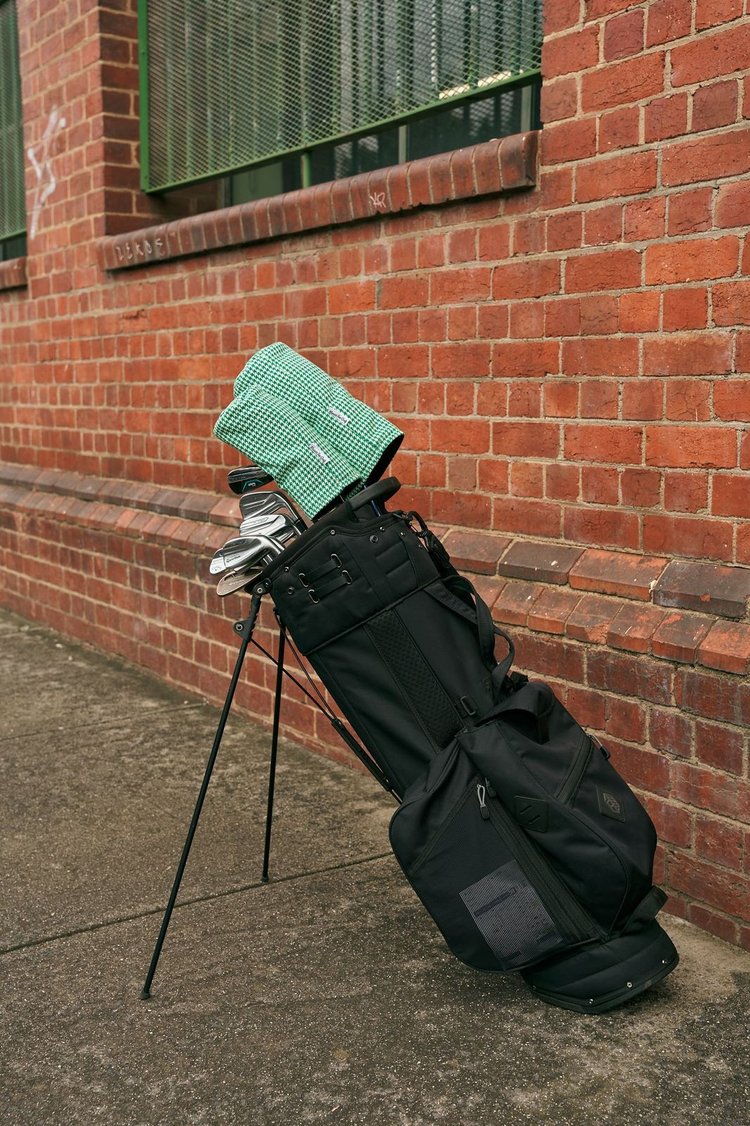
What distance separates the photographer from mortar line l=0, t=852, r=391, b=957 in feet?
11.1

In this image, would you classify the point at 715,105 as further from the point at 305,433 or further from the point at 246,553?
the point at 246,553

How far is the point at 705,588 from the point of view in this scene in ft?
10.8

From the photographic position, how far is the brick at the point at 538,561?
3.75 m

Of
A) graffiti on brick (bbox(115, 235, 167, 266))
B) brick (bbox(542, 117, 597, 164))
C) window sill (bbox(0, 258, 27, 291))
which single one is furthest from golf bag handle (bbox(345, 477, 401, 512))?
window sill (bbox(0, 258, 27, 291))

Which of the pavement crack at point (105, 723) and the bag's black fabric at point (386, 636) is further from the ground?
the bag's black fabric at point (386, 636)

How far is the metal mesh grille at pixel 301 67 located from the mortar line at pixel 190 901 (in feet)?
8.17

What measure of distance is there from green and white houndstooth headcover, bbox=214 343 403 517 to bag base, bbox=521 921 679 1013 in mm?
1233

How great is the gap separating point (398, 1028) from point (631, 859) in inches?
25.6

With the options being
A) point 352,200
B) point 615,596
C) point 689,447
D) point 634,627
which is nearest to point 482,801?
point 634,627

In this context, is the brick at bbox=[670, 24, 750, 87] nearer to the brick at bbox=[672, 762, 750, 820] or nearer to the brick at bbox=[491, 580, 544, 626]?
the brick at bbox=[491, 580, 544, 626]

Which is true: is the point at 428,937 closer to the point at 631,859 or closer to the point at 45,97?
the point at 631,859

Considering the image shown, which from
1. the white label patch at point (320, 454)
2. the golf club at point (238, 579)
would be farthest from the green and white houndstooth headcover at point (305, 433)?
the golf club at point (238, 579)

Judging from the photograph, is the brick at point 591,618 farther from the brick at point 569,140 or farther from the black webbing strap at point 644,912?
the brick at point 569,140

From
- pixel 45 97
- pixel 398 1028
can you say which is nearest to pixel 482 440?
pixel 398 1028
